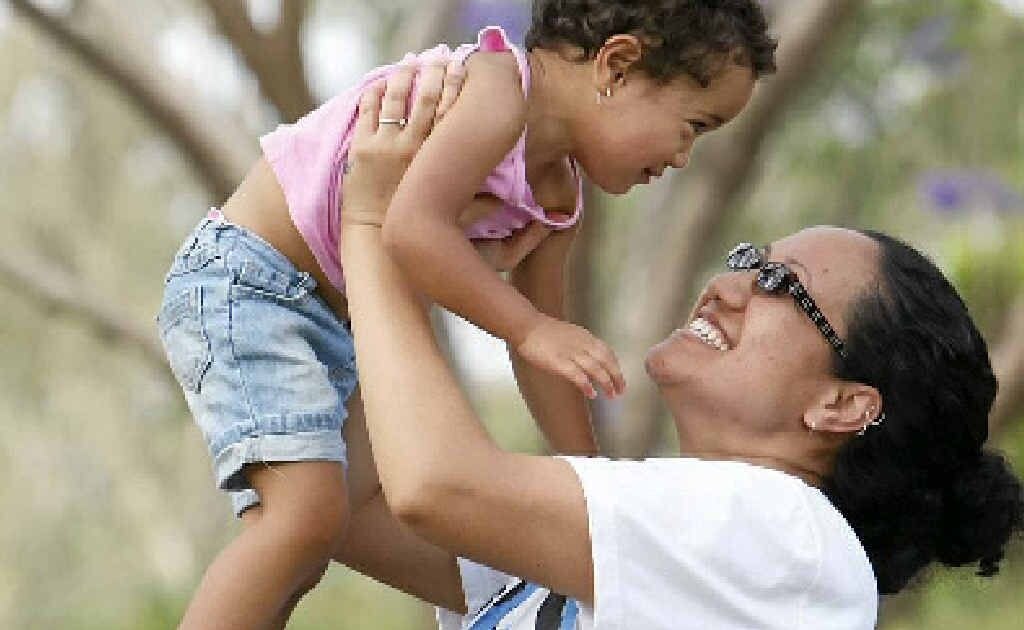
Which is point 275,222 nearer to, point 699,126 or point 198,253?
point 198,253

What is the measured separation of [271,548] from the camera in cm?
205

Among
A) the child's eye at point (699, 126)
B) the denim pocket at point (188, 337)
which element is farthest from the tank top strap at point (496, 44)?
the denim pocket at point (188, 337)

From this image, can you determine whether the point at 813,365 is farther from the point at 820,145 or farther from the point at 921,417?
the point at 820,145

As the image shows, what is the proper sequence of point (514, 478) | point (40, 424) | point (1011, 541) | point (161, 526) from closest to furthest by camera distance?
point (514, 478)
point (1011, 541)
point (161, 526)
point (40, 424)

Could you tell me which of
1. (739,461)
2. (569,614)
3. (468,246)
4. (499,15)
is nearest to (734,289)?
(739,461)

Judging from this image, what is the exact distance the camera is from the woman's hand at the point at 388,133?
6.49 ft

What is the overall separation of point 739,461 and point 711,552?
0.26 meters

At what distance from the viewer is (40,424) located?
11734 mm

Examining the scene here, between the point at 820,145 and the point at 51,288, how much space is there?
3.22 metres

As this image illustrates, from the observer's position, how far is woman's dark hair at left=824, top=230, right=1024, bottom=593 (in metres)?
1.96

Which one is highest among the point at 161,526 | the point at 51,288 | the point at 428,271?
the point at 428,271

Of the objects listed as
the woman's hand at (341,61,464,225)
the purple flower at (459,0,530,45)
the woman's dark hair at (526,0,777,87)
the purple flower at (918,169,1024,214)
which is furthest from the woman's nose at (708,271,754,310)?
the purple flower at (918,169,1024,214)

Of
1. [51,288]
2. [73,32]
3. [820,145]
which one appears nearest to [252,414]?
[73,32]

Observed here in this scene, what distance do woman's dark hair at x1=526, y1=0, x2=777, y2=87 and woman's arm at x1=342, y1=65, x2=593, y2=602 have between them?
536mm
